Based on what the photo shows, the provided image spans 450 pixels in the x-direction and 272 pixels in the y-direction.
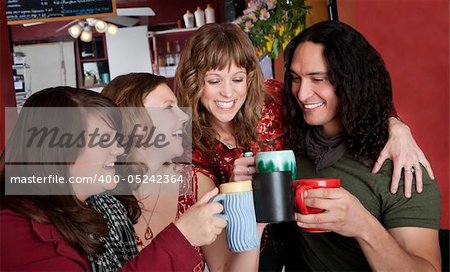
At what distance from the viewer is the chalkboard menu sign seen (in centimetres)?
402

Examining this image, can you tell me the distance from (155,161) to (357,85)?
638mm

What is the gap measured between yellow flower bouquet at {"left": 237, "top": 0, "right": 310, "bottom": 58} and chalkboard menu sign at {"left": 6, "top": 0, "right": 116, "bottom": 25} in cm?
146

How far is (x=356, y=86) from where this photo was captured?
143 centimetres

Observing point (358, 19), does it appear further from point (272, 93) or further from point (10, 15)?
point (10, 15)

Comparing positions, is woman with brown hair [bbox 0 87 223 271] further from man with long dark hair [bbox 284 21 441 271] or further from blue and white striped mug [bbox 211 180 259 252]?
man with long dark hair [bbox 284 21 441 271]

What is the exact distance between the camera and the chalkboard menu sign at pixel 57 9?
4016mm

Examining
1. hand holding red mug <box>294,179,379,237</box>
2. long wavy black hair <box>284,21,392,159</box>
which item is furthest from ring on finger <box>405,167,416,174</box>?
hand holding red mug <box>294,179,379,237</box>

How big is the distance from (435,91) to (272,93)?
0.62 meters

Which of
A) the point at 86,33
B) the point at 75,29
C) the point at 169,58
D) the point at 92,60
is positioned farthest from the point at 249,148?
the point at 92,60

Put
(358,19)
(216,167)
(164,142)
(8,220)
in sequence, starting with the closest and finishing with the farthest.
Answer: (8,220), (164,142), (216,167), (358,19)

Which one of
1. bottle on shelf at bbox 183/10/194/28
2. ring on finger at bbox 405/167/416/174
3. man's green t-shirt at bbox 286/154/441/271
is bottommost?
man's green t-shirt at bbox 286/154/441/271

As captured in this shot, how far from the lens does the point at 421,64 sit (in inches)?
78.5

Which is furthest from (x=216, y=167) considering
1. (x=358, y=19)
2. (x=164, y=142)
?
(x=358, y=19)

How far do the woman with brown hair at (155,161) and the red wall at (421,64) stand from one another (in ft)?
3.16
